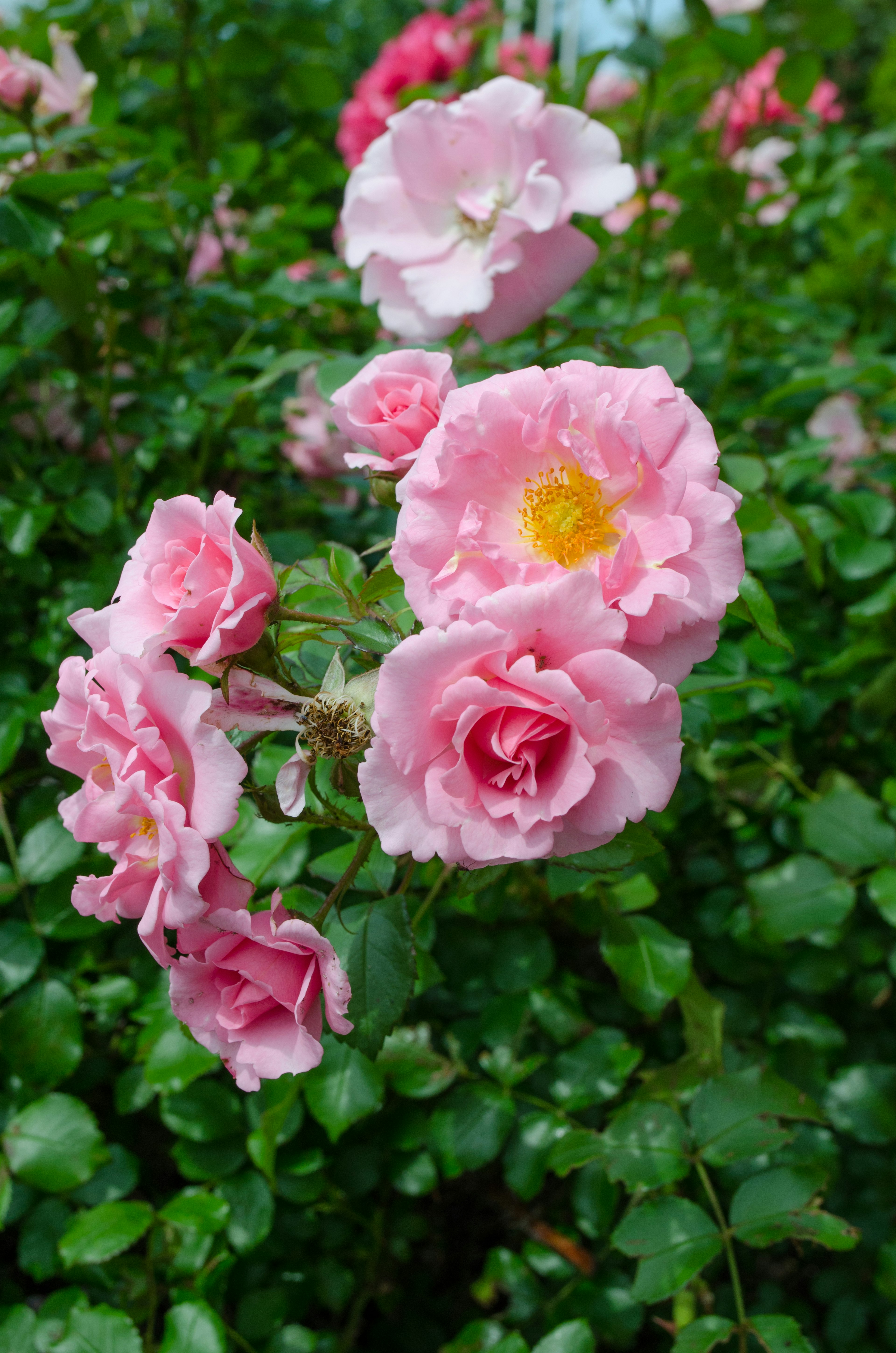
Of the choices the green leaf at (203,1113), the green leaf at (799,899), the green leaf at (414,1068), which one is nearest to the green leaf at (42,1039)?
the green leaf at (203,1113)

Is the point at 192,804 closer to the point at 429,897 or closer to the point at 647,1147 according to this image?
the point at 429,897

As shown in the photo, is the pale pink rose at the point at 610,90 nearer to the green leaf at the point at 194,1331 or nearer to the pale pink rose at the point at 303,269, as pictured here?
the pale pink rose at the point at 303,269

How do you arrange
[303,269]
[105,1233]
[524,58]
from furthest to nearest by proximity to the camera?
[303,269] < [524,58] < [105,1233]

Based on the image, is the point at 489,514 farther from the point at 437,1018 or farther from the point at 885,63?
the point at 885,63

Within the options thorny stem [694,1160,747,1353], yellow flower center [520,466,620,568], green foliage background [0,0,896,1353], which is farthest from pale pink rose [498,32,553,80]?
thorny stem [694,1160,747,1353]

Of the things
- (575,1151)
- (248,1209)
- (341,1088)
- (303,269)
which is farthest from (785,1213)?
(303,269)

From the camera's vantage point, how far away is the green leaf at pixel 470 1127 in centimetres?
95

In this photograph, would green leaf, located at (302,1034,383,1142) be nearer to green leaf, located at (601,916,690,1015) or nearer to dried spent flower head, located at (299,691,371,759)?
green leaf, located at (601,916,690,1015)

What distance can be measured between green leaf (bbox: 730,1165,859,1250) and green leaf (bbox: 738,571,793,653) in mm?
533

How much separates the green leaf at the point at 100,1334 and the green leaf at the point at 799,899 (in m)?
0.77

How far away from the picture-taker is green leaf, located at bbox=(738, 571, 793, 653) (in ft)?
2.13

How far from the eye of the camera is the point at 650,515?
571mm

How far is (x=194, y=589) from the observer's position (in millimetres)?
551

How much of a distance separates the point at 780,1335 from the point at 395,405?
845 mm
